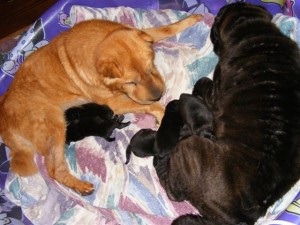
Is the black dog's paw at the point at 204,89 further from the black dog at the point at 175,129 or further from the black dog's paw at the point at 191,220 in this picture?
the black dog's paw at the point at 191,220

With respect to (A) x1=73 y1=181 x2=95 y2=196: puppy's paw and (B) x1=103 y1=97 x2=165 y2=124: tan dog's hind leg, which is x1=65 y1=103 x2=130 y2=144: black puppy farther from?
(A) x1=73 y1=181 x2=95 y2=196: puppy's paw

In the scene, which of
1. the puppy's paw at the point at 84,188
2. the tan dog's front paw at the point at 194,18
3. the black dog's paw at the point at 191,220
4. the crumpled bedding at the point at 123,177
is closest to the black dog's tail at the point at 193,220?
the black dog's paw at the point at 191,220

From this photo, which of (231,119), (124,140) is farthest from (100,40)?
(231,119)

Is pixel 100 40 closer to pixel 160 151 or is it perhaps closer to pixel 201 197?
pixel 160 151

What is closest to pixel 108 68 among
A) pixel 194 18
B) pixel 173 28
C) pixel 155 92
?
pixel 155 92

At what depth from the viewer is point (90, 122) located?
4012 millimetres

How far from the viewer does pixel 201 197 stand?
316 cm

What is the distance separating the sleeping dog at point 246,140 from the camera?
3.02m

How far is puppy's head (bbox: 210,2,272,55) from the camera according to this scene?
3762 mm

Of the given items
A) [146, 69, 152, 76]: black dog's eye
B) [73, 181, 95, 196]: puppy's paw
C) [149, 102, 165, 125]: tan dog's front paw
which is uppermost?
[146, 69, 152, 76]: black dog's eye

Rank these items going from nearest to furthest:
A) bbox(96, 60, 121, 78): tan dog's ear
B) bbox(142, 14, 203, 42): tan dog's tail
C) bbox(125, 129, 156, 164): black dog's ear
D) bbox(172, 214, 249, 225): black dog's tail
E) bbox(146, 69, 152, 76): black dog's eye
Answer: bbox(172, 214, 249, 225): black dog's tail
bbox(96, 60, 121, 78): tan dog's ear
bbox(146, 69, 152, 76): black dog's eye
bbox(125, 129, 156, 164): black dog's ear
bbox(142, 14, 203, 42): tan dog's tail

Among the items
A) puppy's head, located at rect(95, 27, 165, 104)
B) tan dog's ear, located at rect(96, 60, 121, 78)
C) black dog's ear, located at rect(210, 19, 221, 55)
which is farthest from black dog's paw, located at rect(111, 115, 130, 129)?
black dog's ear, located at rect(210, 19, 221, 55)

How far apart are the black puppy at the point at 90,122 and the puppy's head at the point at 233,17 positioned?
122 centimetres

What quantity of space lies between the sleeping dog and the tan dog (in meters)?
0.65
